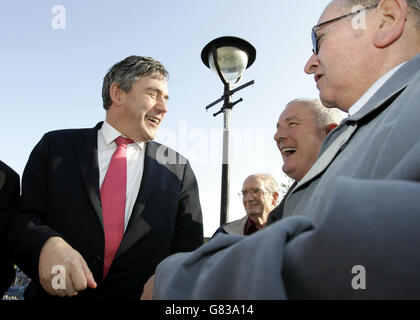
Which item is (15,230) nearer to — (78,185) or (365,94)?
(78,185)

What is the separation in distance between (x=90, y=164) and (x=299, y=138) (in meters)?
2.14

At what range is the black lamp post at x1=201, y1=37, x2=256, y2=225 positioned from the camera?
14.8 feet

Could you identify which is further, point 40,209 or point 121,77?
point 121,77

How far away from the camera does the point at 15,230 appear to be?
196 cm

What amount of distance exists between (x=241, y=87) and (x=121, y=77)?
2.13 m

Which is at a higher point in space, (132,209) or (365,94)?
(365,94)

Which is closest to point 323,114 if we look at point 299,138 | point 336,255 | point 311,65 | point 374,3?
point 299,138

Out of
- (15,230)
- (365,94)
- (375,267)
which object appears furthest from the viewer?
(15,230)

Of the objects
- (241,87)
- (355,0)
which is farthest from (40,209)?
(241,87)

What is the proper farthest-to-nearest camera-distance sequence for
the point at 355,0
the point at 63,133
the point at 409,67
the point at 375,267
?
the point at 63,133 < the point at 355,0 < the point at 409,67 < the point at 375,267

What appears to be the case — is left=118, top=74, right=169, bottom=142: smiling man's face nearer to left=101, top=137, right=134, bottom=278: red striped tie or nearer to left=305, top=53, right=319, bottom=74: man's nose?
left=101, top=137, right=134, bottom=278: red striped tie

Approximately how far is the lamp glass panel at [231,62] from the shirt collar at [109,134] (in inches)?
94.8

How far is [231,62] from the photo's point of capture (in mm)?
4734

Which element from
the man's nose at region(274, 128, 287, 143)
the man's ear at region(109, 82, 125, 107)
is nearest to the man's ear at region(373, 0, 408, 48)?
the man's nose at region(274, 128, 287, 143)
